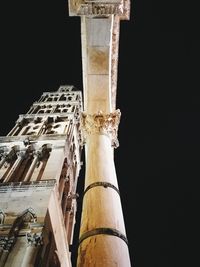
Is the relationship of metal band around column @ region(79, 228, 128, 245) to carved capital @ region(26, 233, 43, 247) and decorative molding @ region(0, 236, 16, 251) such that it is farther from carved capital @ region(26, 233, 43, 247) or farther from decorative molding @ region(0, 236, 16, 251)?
decorative molding @ region(0, 236, 16, 251)

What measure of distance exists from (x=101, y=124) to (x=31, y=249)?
7667 mm

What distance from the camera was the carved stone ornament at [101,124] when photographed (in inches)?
388

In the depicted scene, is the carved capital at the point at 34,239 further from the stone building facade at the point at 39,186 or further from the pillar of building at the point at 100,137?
the pillar of building at the point at 100,137

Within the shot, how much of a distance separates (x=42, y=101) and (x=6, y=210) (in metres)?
20.5

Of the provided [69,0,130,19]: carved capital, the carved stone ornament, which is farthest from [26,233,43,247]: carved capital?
→ [69,0,130,19]: carved capital

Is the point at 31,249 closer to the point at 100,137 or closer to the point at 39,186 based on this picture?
the point at 39,186

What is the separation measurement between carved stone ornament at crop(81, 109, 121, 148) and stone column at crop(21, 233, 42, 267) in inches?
273

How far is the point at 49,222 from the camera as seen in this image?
17.2 m

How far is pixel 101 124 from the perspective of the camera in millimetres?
9953

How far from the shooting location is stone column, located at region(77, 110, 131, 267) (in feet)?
18.7

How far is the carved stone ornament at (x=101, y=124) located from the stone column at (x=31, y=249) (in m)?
6.94

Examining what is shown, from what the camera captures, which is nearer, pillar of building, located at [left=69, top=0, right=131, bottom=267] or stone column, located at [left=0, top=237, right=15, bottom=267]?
pillar of building, located at [left=69, top=0, right=131, bottom=267]

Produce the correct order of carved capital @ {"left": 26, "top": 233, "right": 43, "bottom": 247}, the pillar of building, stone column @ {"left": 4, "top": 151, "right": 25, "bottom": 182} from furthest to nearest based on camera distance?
stone column @ {"left": 4, "top": 151, "right": 25, "bottom": 182} → carved capital @ {"left": 26, "top": 233, "right": 43, "bottom": 247} → the pillar of building

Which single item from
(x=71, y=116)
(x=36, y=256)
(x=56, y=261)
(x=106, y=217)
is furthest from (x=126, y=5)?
(x=71, y=116)
